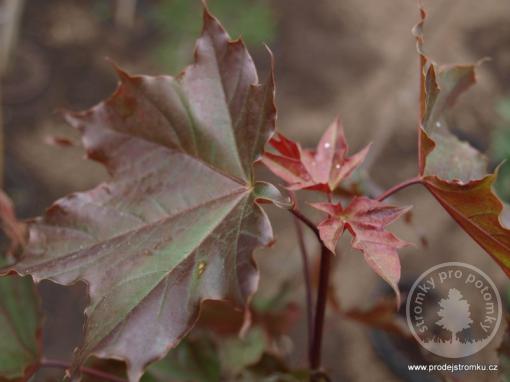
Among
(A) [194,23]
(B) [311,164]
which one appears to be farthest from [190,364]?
(A) [194,23]

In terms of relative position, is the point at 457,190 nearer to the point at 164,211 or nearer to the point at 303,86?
the point at 164,211

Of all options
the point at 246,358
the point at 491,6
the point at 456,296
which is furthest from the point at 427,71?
the point at 491,6

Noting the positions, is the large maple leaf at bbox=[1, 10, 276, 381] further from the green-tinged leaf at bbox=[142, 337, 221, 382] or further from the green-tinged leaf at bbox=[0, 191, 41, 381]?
the green-tinged leaf at bbox=[142, 337, 221, 382]

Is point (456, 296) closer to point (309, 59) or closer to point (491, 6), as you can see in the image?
point (309, 59)

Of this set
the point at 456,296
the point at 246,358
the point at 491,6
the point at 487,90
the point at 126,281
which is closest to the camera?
the point at 126,281

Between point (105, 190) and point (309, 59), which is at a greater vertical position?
point (105, 190)

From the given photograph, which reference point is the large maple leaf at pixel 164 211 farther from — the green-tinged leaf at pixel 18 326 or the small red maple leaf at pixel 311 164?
the green-tinged leaf at pixel 18 326
